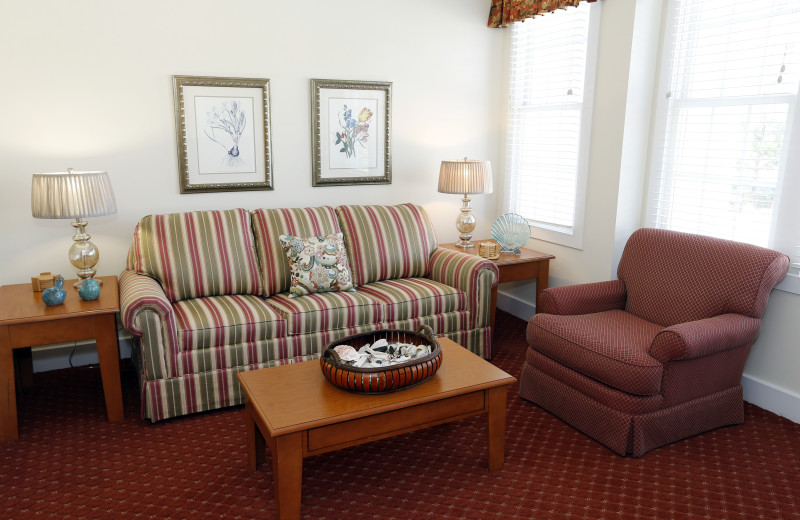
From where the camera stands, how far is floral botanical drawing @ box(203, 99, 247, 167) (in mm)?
3705

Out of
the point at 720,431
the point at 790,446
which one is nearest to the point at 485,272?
the point at 720,431

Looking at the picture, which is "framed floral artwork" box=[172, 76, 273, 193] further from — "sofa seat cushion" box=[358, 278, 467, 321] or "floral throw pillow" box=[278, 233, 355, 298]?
"sofa seat cushion" box=[358, 278, 467, 321]

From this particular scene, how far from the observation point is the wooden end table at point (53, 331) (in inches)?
107

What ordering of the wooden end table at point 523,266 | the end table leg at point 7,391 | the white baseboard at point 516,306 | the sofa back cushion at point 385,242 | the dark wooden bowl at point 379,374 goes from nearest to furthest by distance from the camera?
the dark wooden bowl at point 379,374 < the end table leg at point 7,391 < the sofa back cushion at point 385,242 < the wooden end table at point 523,266 < the white baseboard at point 516,306

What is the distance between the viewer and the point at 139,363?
3.02 m

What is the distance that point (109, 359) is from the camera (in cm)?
289

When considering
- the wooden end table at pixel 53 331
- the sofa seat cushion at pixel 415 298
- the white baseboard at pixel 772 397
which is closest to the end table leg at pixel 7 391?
the wooden end table at pixel 53 331

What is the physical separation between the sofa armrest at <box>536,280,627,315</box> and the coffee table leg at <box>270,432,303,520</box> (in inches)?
67.8

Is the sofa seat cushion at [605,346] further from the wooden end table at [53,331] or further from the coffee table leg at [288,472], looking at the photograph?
the wooden end table at [53,331]

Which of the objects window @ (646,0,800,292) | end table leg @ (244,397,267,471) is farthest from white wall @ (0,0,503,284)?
end table leg @ (244,397,267,471)

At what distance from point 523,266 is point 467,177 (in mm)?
734

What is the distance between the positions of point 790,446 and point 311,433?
7.56 ft

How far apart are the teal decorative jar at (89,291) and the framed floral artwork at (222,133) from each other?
95cm

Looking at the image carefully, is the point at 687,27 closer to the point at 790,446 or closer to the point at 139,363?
the point at 790,446
